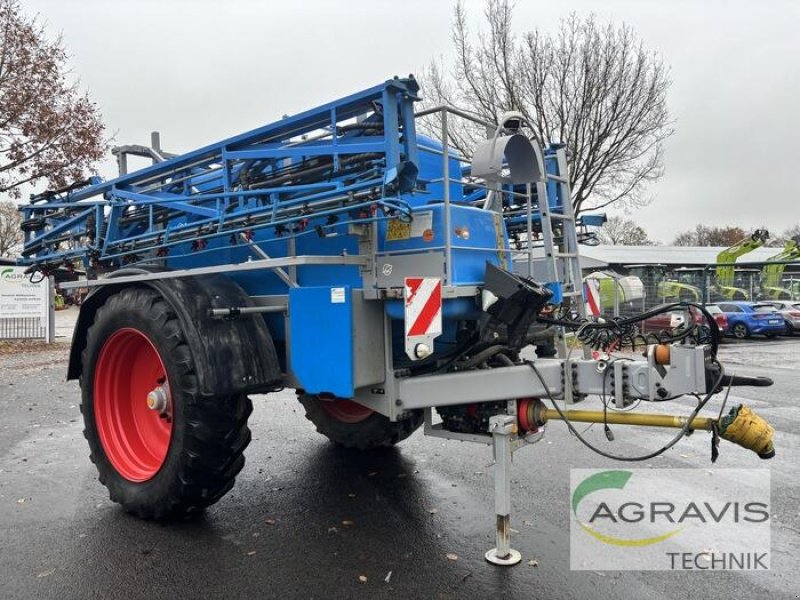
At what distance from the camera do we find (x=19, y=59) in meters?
15.4

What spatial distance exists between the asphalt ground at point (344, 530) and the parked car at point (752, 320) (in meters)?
14.7

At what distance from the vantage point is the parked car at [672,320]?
3521mm

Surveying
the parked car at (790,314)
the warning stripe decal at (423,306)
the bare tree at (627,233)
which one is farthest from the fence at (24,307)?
the bare tree at (627,233)

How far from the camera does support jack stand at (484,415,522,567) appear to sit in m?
3.37

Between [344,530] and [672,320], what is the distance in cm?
233

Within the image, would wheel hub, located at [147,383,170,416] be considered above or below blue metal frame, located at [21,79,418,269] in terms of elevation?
below

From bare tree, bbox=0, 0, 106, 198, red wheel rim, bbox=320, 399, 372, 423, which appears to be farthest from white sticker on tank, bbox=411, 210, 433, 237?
bare tree, bbox=0, 0, 106, 198

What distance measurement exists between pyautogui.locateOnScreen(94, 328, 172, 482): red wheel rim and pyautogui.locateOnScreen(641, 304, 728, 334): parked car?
3274 mm

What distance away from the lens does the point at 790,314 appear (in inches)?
789

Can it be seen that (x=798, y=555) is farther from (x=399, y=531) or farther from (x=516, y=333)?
(x=399, y=531)

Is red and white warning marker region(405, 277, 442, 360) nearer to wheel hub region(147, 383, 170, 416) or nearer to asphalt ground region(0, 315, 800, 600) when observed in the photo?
asphalt ground region(0, 315, 800, 600)

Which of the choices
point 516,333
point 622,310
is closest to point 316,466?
point 516,333

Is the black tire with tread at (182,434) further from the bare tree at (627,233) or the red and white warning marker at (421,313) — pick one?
the bare tree at (627,233)

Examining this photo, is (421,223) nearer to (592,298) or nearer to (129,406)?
(592,298)
